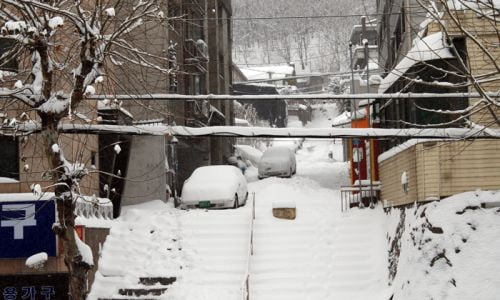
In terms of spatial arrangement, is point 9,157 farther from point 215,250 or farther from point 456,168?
point 456,168

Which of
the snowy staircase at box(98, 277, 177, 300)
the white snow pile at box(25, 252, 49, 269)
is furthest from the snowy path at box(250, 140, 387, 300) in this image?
the white snow pile at box(25, 252, 49, 269)

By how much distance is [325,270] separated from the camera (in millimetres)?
19672

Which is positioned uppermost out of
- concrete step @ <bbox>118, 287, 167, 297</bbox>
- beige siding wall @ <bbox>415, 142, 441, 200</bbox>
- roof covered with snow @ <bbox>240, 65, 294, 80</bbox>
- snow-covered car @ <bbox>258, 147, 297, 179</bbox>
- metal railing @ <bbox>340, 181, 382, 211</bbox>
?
roof covered with snow @ <bbox>240, 65, 294, 80</bbox>

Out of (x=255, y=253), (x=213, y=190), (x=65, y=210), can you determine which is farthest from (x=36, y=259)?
(x=213, y=190)

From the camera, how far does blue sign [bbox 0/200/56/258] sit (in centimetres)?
1738

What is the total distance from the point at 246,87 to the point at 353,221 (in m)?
53.1

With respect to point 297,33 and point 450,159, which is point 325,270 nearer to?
point 450,159

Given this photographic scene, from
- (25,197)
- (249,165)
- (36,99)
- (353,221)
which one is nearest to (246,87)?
(249,165)

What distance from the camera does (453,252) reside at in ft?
50.7

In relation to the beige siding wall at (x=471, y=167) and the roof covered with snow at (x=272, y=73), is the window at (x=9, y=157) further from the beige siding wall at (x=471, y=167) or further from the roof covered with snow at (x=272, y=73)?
the roof covered with snow at (x=272, y=73)

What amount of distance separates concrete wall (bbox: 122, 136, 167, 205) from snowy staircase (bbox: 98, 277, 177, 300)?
723 cm

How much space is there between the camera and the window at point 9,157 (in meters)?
18.4

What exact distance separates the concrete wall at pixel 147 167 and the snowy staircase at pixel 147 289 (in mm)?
7235

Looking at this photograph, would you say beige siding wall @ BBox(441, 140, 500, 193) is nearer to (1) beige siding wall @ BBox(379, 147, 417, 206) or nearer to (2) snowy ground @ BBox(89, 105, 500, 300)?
(2) snowy ground @ BBox(89, 105, 500, 300)
